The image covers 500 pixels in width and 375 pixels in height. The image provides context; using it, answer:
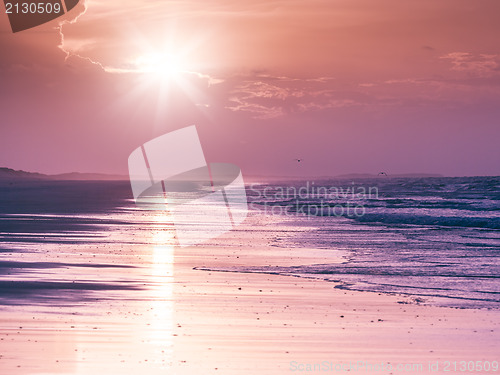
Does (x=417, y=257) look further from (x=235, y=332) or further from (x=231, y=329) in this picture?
(x=235, y=332)

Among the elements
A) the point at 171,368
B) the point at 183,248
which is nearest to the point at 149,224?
the point at 183,248

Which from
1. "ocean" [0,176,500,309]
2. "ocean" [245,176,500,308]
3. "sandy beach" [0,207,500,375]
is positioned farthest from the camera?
"ocean" [245,176,500,308]

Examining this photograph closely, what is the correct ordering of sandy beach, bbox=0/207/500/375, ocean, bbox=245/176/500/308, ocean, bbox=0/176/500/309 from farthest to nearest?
1. ocean, bbox=245/176/500/308
2. ocean, bbox=0/176/500/309
3. sandy beach, bbox=0/207/500/375

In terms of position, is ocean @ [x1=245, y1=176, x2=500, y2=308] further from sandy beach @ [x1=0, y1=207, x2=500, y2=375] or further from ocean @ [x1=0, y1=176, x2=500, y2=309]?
sandy beach @ [x1=0, y1=207, x2=500, y2=375]

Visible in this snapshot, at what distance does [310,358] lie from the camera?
1026 cm

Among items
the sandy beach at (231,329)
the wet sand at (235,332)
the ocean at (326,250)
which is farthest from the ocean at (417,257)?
the wet sand at (235,332)

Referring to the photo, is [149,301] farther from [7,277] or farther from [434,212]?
[434,212]

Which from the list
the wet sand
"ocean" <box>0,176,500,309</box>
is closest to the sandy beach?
the wet sand

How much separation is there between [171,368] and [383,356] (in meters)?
2.85

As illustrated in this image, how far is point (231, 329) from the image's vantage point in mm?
11992

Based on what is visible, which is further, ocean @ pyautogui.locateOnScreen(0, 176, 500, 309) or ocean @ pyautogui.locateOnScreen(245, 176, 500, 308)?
ocean @ pyautogui.locateOnScreen(245, 176, 500, 308)

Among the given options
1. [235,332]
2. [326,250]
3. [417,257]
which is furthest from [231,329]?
[326,250]

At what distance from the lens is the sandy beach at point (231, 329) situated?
994cm

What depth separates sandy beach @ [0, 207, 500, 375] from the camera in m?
9.94
